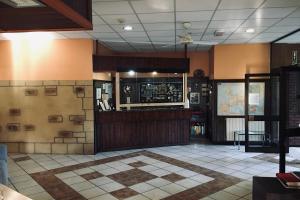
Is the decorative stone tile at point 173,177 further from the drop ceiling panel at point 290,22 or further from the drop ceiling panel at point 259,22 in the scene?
the drop ceiling panel at point 290,22

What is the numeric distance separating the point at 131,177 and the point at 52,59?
3.80m

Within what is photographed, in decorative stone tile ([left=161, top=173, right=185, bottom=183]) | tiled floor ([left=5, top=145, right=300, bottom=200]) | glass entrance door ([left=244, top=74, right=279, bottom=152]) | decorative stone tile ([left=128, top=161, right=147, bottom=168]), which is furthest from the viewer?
glass entrance door ([left=244, top=74, right=279, bottom=152])

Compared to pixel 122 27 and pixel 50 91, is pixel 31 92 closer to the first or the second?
pixel 50 91

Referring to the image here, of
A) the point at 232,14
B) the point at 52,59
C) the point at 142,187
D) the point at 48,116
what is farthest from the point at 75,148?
the point at 232,14

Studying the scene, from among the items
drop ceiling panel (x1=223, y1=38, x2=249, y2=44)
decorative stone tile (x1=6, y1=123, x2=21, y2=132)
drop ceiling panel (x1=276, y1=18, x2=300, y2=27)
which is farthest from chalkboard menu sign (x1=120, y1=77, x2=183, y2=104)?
drop ceiling panel (x1=276, y1=18, x2=300, y2=27)

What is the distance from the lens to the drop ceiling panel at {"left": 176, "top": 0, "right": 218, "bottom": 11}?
4047 millimetres

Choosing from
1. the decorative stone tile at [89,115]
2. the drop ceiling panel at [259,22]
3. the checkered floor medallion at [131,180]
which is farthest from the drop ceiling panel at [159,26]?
the checkered floor medallion at [131,180]

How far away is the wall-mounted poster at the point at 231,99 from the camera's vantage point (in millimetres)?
7789

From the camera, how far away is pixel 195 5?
4227 millimetres

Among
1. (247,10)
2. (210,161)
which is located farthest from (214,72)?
(247,10)

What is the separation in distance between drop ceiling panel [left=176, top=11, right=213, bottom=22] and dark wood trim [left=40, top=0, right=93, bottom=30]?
10.0ft

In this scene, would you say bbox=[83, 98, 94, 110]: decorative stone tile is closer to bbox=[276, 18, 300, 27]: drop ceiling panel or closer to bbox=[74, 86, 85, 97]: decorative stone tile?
bbox=[74, 86, 85, 97]: decorative stone tile

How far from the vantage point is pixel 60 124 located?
6742 mm

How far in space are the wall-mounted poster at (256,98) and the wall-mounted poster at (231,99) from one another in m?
0.26
